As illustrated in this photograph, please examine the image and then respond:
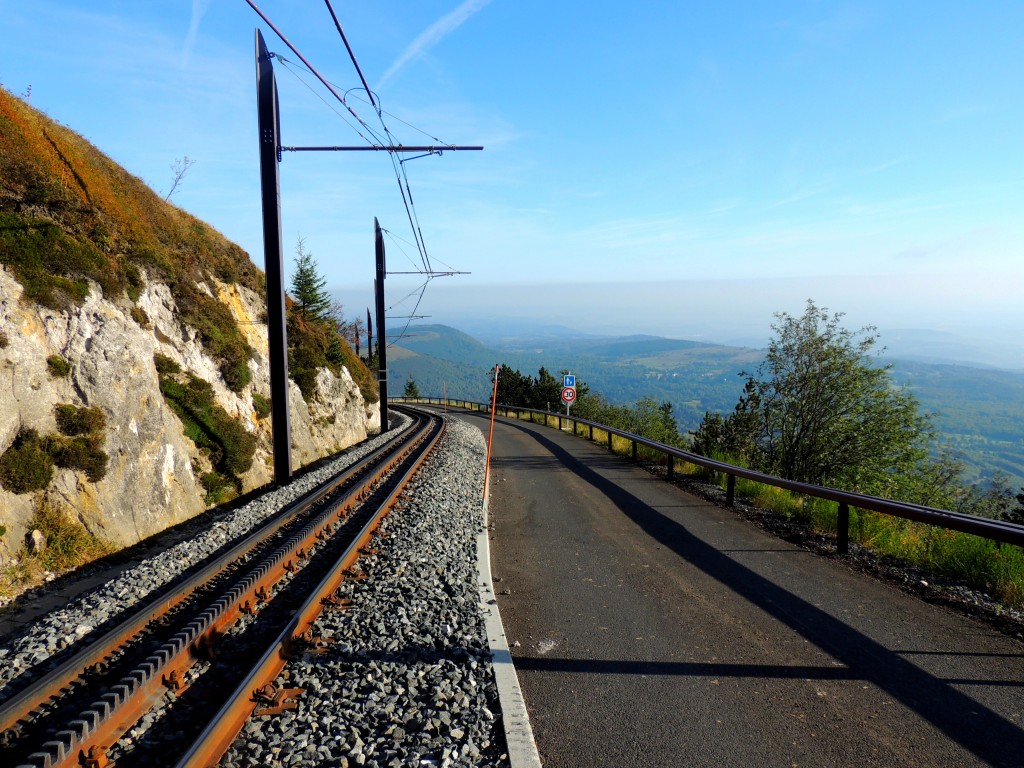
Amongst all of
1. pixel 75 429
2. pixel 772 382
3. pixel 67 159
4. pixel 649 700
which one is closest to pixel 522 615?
pixel 649 700

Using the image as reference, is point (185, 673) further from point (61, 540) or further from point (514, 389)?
point (514, 389)

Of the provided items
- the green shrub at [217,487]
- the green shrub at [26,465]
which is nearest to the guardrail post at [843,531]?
the green shrub at [26,465]

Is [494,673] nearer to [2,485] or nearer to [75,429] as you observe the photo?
[2,485]

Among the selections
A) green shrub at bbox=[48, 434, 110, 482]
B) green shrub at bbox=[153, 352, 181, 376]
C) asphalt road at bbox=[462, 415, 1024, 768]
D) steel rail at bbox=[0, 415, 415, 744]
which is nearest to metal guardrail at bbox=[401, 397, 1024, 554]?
asphalt road at bbox=[462, 415, 1024, 768]

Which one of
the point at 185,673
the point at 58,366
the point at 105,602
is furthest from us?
the point at 58,366

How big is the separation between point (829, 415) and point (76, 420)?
2762 cm

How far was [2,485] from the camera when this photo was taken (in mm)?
7305

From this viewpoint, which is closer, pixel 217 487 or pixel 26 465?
pixel 26 465

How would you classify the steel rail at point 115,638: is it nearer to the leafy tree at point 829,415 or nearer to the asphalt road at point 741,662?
the asphalt road at point 741,662

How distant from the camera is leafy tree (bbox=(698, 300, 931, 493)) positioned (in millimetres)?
24797

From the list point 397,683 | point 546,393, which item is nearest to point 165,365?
point 397,683

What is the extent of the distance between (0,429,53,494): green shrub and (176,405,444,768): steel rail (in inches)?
192

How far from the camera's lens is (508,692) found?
12.9 ft

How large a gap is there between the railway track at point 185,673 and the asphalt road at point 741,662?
186cm
